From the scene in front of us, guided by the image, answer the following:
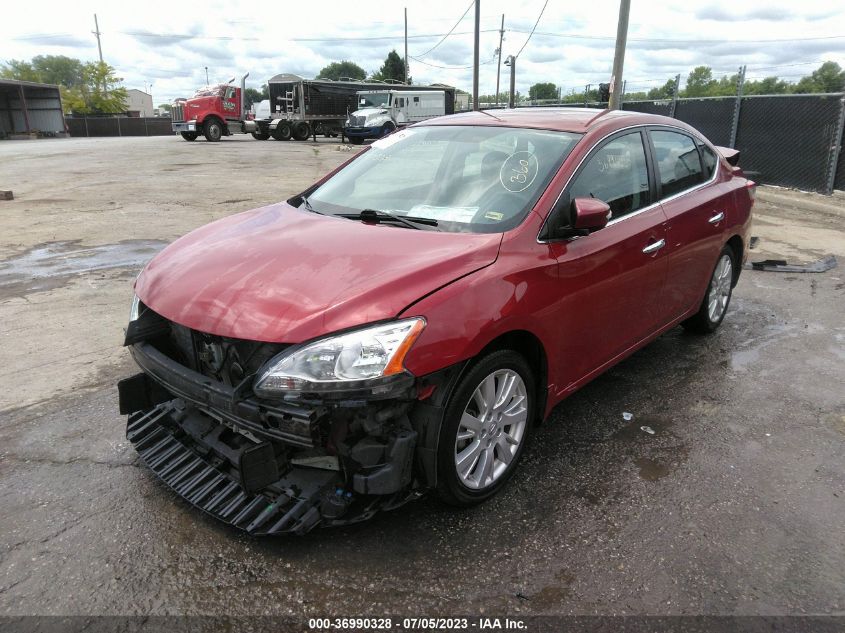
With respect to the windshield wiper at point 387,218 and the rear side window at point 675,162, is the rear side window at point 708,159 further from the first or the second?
the windshield wiper at point 387,218

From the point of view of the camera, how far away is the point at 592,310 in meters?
3.21

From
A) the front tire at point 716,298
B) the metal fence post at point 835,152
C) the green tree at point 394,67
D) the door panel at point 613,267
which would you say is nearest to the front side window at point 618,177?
the door panel at point 613,267

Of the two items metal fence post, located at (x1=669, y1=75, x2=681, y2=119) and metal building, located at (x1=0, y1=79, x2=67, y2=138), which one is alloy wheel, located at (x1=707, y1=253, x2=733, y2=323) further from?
metal building, located at (x1=0, y1=79, x2=67, y2=138)

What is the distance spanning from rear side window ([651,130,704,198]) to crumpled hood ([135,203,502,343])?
176cm

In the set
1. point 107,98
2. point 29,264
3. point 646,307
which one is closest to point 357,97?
point 29,264

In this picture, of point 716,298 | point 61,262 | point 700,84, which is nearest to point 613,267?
point 716,298

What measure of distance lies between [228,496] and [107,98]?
75313 mm

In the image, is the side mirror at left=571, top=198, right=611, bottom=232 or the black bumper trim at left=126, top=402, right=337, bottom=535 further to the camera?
the side mirror at left=571, top=198, right=611, bottom=232

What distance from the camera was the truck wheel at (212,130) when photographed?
1292 inches

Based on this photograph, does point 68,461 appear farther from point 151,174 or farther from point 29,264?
point 151,174

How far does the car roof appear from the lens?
352 cm

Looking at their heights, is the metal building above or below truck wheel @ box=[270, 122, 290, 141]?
above

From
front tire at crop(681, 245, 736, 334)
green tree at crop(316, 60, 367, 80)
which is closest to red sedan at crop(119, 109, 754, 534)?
front tire at crop(681, 245, 736, 334)

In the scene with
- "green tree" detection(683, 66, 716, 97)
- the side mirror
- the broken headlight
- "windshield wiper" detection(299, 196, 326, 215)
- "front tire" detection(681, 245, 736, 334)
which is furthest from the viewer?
"green tree" detection(683, 66, 716, 97)
